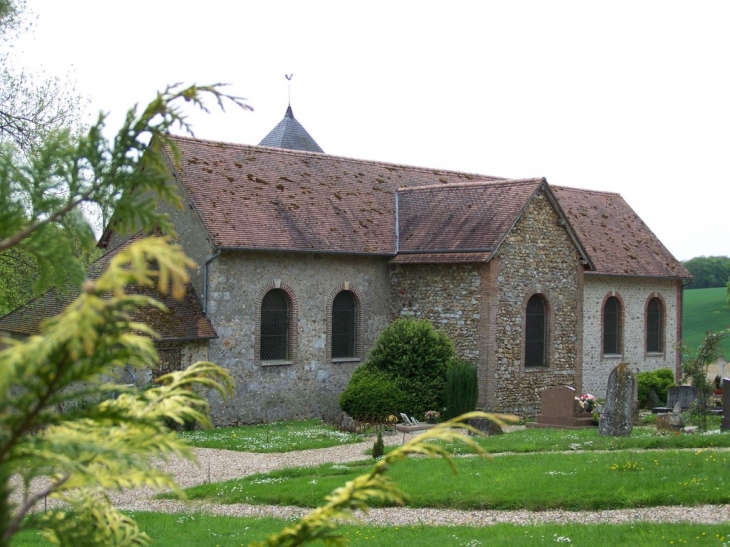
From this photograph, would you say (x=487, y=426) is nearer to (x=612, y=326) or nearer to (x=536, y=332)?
(x=536, y=332)

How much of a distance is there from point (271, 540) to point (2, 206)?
1949 millimetres

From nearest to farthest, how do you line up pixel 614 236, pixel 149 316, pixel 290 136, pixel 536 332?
pixel 149 316 < pixel 536 332 < pixel 614 236 < pixel 290 136

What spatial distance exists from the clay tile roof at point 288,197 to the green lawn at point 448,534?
11026 mm

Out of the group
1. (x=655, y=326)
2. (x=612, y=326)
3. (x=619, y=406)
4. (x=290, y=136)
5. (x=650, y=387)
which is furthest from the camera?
(x=290, y=136)

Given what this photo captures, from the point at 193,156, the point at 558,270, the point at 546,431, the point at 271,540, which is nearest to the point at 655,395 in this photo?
the point at 558,270

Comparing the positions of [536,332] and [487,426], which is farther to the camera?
[536,332]

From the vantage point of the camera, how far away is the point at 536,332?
25.8 metres

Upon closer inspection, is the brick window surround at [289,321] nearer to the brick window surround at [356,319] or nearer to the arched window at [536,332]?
the brick window surround at [356,319]

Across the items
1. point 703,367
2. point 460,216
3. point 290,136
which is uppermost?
point 290,136

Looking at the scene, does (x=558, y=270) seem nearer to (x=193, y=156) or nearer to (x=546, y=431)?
(x=546, y=431)

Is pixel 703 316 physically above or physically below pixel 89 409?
above

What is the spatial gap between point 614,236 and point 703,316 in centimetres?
3582

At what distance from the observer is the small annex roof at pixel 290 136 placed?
3747cm

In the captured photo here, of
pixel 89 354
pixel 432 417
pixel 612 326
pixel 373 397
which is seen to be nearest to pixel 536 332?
pixel 432 417
